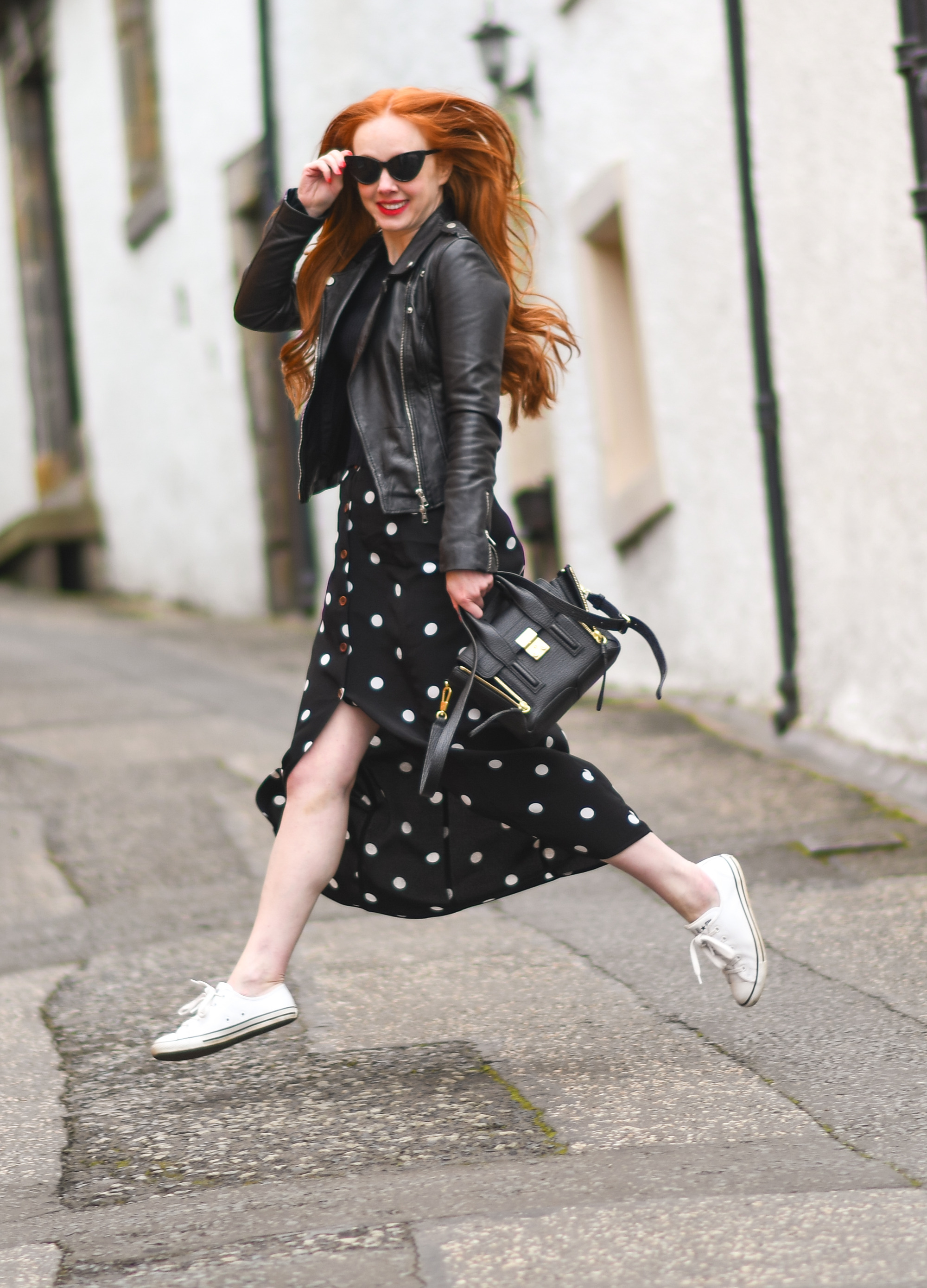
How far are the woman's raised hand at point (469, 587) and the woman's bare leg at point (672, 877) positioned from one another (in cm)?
57

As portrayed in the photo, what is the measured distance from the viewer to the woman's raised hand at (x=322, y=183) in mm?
3350

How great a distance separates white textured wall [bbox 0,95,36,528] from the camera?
1850 centimetres

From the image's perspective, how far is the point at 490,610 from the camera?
10.6 feet

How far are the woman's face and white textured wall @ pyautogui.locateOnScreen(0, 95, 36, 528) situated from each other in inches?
608

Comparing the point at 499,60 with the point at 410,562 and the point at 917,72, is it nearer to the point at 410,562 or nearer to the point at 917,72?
the point at 917,72

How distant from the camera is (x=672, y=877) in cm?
337

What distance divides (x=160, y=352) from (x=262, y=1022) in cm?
1179

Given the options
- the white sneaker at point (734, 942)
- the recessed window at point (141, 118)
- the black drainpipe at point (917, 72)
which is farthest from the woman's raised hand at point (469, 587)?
the recessed window at point (141, 118)

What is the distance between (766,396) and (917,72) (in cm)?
186

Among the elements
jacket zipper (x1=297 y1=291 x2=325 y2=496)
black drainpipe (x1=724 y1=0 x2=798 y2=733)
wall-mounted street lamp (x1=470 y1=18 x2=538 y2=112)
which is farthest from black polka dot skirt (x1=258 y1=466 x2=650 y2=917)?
wall-mounted street lamp (x1=470 y1=18 x2=538 y2=112)

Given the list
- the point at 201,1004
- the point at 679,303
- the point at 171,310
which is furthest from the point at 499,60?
the point at 201,1004

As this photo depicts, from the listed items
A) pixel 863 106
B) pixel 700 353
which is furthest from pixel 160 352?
pixel 863 106

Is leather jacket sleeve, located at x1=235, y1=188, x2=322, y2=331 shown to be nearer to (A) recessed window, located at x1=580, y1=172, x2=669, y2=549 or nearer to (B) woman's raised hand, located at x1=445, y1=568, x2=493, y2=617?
(B) woman's raised hand, located at x1=445, y1=568, x2=493, y2=617

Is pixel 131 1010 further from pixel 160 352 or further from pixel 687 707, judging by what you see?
pixel 160 352
